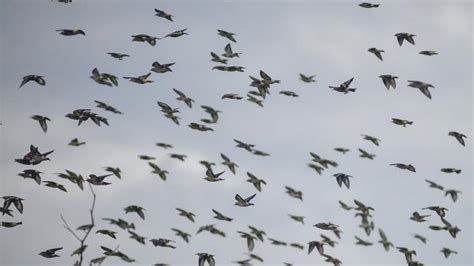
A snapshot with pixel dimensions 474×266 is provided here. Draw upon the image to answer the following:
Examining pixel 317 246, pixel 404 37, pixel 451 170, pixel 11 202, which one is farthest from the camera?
pixel 317 246

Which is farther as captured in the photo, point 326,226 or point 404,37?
point 326,226

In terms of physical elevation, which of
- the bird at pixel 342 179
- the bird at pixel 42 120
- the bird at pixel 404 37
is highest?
the bird at pixel 404 37

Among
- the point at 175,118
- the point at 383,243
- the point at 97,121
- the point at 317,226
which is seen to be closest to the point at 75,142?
the point at 97,121

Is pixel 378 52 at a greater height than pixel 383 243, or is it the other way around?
pixel 378 52

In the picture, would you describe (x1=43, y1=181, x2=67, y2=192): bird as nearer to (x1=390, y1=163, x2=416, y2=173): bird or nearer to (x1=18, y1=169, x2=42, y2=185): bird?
(x1=18, y1=169, x2=42, y2=185): bird

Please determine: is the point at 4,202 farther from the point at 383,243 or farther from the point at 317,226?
the point at 383,243

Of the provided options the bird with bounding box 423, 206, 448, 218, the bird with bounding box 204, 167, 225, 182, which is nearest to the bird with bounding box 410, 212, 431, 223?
the bird with bounding box 423, 206, 448, 218

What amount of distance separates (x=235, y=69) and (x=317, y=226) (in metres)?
12.1

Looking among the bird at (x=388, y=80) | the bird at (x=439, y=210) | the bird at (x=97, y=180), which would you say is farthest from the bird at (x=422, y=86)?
the bird at (x=97, y=180)

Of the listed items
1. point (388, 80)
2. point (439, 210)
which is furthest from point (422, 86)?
point (439, 210)

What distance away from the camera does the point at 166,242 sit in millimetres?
39906

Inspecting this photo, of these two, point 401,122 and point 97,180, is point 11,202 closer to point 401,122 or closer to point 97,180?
point 97,180

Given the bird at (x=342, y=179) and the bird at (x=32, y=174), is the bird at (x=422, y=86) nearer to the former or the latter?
the bird at (x=342, y=179)

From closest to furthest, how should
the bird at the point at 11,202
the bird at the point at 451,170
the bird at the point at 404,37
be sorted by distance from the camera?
the bird at the point at 11,202 < the bird at the point at 404,37 < the bird at the point at 451,170
